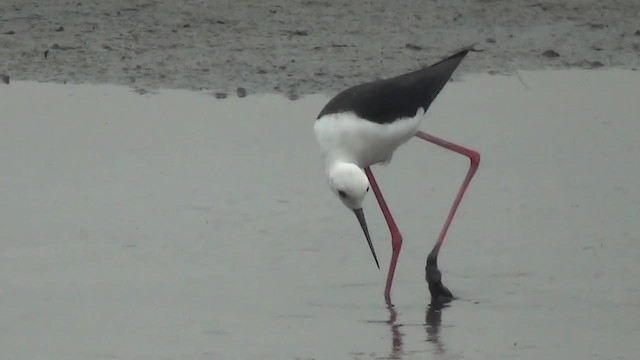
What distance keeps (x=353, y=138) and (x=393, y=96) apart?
0.41 metres

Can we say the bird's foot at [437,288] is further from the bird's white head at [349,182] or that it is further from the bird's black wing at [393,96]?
the bird's black wing at [393,96]

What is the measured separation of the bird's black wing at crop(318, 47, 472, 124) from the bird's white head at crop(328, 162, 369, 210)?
351mm

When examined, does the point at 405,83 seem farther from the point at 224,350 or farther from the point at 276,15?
the point at 276,15

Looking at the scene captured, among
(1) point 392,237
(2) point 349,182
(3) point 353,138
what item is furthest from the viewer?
(1) point 392,237

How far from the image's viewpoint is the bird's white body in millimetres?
6434

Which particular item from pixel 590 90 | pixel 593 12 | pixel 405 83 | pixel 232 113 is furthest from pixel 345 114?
pixel 593 12

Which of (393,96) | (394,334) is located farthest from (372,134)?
(394,334)

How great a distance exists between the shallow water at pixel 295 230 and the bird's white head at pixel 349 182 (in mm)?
350

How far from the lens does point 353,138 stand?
21.2 feet

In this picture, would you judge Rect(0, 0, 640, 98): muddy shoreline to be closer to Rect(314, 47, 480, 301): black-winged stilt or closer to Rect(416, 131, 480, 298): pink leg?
Rect(416, 131, 480, 298): pink leg

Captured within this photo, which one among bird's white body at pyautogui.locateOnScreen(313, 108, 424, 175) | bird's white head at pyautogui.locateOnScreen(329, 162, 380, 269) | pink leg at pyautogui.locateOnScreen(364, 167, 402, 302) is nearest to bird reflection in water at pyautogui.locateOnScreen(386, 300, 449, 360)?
pink leg at pyautogui.locateOnScreen(364, 167, 402, 302)

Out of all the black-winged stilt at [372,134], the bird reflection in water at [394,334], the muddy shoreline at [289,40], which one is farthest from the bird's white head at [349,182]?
the muddy shoreline at [289,40]

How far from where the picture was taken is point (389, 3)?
438 inches

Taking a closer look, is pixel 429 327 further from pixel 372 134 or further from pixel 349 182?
pixel 372 134
